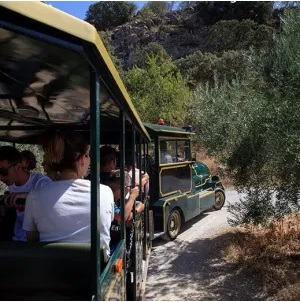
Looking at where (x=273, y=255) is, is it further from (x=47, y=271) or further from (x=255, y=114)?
(x=47, y=271)

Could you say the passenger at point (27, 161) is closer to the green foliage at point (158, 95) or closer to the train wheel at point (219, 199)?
the train wheel at point (219, 199)

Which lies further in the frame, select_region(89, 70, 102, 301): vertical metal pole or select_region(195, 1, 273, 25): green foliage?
select_region(195, 1, 273, 25): green foliage

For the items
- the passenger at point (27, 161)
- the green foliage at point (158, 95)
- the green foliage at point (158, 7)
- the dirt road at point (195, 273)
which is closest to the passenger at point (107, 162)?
the passenger at point (27, 161)

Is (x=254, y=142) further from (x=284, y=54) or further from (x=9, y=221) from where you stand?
(x=9, y=221)

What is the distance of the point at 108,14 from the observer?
234 ft

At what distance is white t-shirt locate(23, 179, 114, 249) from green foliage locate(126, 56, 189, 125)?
2608cm

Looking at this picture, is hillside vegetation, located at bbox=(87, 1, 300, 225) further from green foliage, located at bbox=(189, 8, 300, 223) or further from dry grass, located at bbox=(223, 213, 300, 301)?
dry grass, located at bbox=(223, 213, 300, 301)

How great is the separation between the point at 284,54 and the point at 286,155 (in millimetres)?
1479

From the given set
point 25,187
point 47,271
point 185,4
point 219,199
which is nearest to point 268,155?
point 25,187

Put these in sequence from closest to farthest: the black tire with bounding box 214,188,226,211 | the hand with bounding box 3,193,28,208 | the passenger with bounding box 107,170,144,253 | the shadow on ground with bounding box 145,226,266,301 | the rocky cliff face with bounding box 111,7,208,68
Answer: the hand with bounding box 3,193,28,208
the passenger with bounding box 107,170,144,253
the shadow on ground with bounding box 145,226,266,301
the black tire with bounding box 214,188,226,211
the rocky cliff face with bounding box 111,7,208,68

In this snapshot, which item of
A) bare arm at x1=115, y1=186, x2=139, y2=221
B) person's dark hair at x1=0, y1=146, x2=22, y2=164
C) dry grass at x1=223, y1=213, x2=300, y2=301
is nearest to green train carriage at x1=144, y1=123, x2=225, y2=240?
dry grass at x1=223, y1=213, x2=300, y2=301

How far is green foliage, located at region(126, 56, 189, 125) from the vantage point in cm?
2916

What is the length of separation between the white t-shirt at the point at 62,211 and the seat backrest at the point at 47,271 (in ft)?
0.41

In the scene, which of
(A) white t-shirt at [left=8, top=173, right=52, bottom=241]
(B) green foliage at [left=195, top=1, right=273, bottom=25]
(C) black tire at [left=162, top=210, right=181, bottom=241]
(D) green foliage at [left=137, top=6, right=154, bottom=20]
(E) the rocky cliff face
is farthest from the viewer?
(D) green foliage at [left=137, top=6, right=154, bottom=20]
